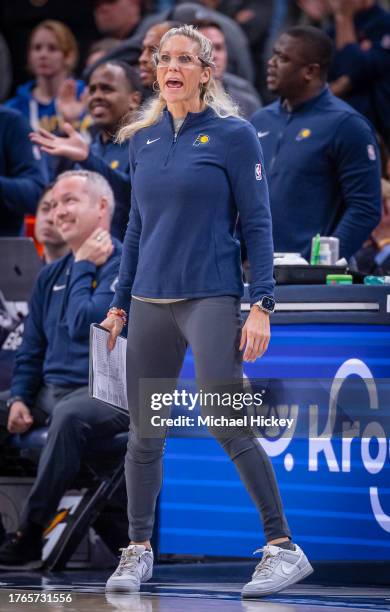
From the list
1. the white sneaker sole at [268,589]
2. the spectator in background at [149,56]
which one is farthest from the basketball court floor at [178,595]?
the spectator in background at [149,56]

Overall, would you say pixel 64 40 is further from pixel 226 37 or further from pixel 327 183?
pixel 327 183

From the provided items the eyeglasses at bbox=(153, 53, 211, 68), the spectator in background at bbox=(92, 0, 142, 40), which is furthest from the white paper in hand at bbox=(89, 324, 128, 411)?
the spectator in background at bbox=(92, 0, 142, 40)

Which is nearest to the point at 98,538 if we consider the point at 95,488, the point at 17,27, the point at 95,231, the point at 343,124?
the point at 95,488

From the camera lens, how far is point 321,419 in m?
4.91

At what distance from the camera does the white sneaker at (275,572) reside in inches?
162

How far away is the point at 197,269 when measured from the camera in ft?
13.6

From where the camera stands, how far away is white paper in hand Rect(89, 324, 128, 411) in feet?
14.2

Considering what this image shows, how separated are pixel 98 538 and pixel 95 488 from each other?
0.42 meters

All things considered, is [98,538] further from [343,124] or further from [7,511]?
[343,124]

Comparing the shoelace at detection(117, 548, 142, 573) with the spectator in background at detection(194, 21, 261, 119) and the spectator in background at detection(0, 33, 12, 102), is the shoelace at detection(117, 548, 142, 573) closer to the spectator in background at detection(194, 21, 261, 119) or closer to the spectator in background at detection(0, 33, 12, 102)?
the spectator in background at detection(194, 21, 261, 119)

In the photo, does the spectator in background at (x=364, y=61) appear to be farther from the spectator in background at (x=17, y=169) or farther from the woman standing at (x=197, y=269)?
the woman standing at (x=197, y=269)

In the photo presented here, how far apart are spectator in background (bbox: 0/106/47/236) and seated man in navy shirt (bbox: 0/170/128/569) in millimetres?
839

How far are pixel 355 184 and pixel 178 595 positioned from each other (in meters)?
2.35

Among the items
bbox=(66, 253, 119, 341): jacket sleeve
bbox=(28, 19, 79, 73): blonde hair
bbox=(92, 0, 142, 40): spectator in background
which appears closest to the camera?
bbox=(66, 253, 119, 341): jacket sleeve
